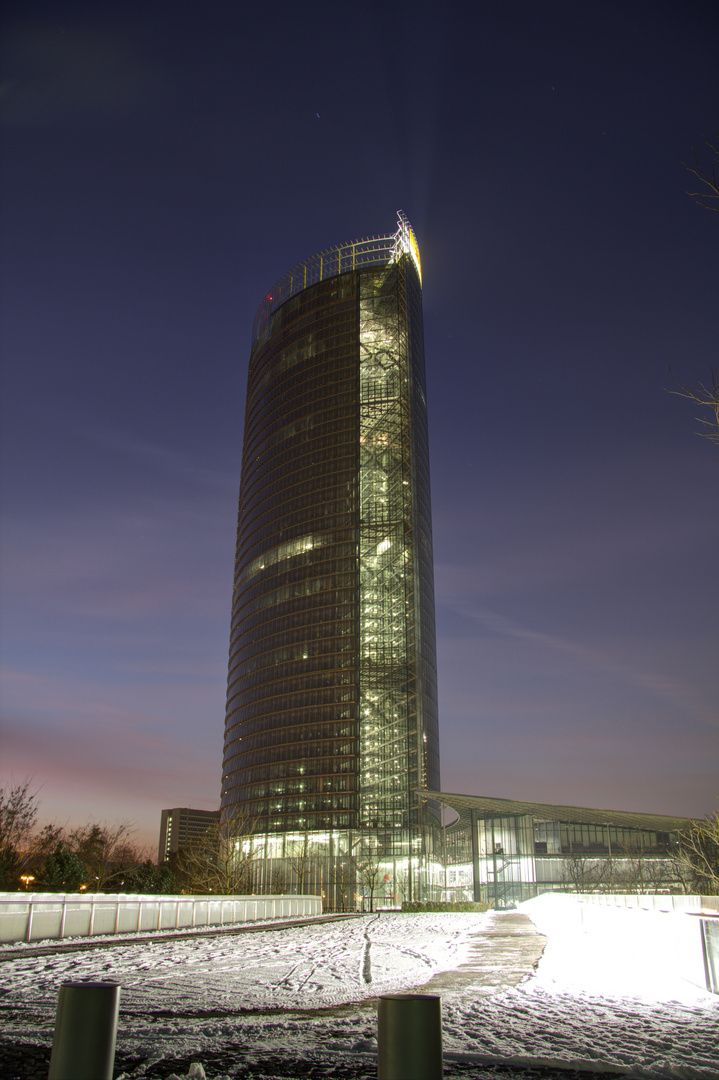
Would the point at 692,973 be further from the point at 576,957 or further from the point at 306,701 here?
the point at 306,701

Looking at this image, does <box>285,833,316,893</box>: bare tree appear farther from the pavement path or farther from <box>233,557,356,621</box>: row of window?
the pavement path

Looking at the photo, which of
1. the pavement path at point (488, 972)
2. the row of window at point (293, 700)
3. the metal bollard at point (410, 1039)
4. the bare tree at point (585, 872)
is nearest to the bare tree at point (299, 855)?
the row of window at point (293, 700)

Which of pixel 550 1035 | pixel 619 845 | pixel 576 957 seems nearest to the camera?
pixel 550 1035

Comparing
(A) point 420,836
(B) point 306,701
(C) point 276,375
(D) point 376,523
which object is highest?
(C) point 276,375

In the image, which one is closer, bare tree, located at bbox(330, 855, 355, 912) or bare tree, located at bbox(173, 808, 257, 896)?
bare tree, located at bbox(173, 808, 257, 896)

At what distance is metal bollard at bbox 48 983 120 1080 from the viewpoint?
3.57 metres

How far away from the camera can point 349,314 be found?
127438 millimetres

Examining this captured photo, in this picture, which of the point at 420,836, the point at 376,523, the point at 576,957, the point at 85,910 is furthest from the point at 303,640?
the point at 576,957

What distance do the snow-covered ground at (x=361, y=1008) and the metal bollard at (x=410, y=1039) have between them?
3.47m

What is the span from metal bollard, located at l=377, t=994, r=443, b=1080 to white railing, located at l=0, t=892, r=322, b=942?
19.1 m

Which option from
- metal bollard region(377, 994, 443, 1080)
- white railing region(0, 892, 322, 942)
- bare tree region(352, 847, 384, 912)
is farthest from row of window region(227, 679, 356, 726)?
metal bollard region(377, 994, 443, 1080)

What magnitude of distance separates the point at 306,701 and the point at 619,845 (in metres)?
48.3

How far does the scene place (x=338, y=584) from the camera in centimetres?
11281

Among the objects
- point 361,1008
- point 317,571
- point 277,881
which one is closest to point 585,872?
point 277,881
